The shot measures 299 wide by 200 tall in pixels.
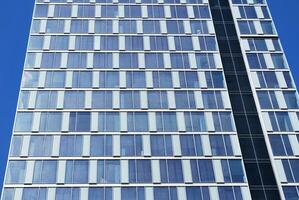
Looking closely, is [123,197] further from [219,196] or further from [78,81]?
[78,81]

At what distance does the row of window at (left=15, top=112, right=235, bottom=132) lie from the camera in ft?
195

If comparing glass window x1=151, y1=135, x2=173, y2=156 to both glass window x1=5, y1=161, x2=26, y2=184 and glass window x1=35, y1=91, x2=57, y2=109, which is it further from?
glass window x1=5, y1=161, x2=26, y2=184

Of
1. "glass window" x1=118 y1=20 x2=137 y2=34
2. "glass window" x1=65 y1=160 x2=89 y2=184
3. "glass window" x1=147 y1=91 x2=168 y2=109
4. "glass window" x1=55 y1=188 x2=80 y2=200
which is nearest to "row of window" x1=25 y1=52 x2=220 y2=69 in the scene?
"glass window" x1=147 y1=91 x2=168 y2=109

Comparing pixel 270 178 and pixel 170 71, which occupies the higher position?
pixel 170 71

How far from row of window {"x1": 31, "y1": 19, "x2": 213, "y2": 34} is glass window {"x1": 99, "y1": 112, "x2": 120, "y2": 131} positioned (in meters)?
16.2

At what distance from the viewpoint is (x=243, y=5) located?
254 feet

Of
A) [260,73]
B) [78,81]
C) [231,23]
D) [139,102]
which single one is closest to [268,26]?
[231,23]

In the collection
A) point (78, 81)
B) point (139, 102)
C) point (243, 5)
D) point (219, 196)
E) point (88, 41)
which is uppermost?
point (243, 5)

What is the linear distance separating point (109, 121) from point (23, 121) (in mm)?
10536

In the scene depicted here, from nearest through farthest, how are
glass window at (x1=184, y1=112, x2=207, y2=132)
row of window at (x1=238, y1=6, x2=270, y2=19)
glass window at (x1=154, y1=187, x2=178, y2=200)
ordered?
1. glass window at (x1=154, y1=187, x2=178, y2=200)
2. glass window at (x1=184, y1=112, x2=207, y2=132)
3. row of window at (x1=238, y1=6, x2=270, y2=19)

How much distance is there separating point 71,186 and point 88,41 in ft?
80.5

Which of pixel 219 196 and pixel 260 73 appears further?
pixel 260 73

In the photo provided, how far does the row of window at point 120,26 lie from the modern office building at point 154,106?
15 cm

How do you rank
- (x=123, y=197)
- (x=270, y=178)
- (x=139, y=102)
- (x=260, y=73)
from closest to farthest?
(x=123, y=197) < (x=270, y=178) < (x=139, y=102) < (x=260, y=73)
